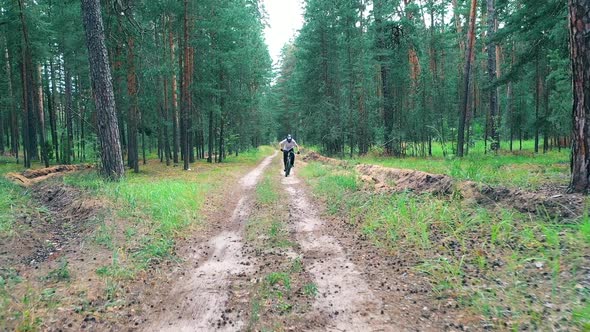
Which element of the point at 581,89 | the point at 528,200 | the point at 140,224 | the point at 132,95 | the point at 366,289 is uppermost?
the point at 132,95

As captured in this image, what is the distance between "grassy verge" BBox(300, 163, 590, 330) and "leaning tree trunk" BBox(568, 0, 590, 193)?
163 centimetres

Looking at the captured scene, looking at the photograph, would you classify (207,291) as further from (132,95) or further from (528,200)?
(132,95)

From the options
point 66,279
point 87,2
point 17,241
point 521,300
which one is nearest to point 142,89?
point 87,2

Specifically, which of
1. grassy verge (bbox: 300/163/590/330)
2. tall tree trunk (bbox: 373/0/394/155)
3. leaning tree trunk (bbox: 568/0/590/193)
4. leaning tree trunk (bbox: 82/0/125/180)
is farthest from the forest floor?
tall tree trunk (bbox: 373/0/394/155)

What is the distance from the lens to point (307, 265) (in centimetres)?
493

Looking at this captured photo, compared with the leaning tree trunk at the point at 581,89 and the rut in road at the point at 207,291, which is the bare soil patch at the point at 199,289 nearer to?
the rut in road at the point at 207,291

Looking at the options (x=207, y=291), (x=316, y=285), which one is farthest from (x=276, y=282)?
(x=207, y=291)

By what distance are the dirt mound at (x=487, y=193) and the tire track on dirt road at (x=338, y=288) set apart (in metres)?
2.76

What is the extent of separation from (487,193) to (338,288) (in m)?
3.99

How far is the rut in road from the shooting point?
3.32 m

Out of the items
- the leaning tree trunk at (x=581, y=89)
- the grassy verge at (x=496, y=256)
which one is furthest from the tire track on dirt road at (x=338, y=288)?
the leaning tree trunk at (x=581, y=89)

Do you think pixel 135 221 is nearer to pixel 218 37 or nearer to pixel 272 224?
pixel 272 224

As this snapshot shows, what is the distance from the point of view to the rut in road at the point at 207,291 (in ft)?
10.9

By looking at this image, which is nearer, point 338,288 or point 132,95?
point 338,288
